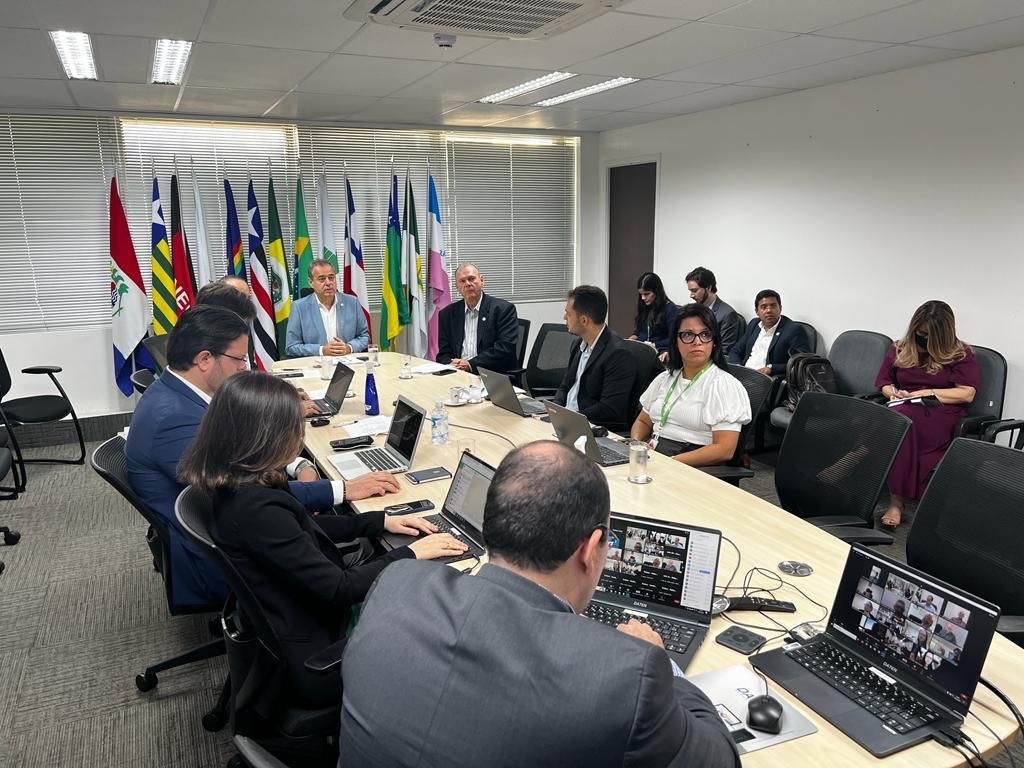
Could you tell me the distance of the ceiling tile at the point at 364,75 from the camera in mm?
4137

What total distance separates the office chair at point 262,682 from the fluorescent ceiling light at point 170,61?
2882mm

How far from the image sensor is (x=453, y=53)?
3943 millimetres

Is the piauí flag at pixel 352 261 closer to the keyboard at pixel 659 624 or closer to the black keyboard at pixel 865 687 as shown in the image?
the keyboard at pixel 659 624

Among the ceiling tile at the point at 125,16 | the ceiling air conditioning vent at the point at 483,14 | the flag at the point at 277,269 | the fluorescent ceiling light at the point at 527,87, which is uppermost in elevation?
the fluorescent ceiling light at the point at 527,87

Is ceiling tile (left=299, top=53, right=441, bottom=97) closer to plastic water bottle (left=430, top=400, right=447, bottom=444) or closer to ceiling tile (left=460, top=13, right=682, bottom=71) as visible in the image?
ceiling tile (left=460, top=13, right=682, bottom=71)

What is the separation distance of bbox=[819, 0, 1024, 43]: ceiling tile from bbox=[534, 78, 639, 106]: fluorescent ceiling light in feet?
4.98

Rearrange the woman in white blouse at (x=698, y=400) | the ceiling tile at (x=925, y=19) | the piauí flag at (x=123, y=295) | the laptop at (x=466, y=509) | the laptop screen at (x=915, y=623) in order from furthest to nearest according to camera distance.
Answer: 1. the piauí flag at (x=123, y=295)
2. the ceiling tile at (x=925, y=19)
3. the woman in white blouse at (x=698, y=400)
4. the laptop at (x=466, y=509)
5. the laptop screen at (x=915, y=623)

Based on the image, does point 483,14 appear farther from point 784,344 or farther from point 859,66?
point 784,344

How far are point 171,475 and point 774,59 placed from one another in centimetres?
402

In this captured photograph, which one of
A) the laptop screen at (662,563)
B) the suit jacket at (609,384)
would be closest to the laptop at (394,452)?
the suit jacket at (609,384)

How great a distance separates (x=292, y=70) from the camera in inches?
170

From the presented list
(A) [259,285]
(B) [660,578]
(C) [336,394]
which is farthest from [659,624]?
(A) [259,285]

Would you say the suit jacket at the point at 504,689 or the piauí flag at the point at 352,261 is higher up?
the piauí flag at the point at 352,261

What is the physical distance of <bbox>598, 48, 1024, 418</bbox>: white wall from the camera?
428 centimetres
